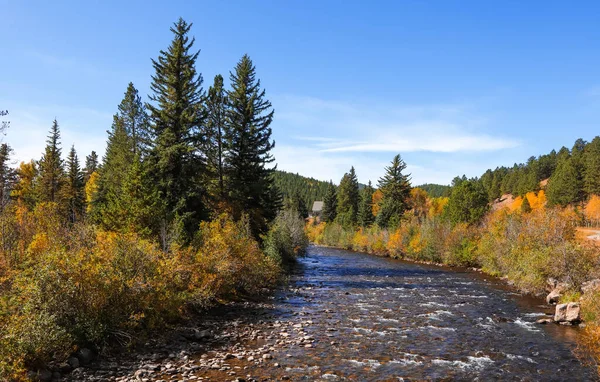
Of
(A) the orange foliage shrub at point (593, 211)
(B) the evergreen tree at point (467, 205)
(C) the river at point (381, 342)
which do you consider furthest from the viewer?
(A) the orange foliage shrub at point (593, 211)

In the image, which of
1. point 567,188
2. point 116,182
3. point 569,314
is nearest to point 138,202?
point 116,182

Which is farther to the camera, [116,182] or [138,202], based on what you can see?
[116,182]

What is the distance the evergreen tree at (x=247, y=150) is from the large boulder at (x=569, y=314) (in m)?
24.3

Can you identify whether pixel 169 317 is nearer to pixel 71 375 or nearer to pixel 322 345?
pixel 71 375

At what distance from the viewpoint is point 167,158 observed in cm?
2673

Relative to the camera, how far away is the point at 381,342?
16.4m

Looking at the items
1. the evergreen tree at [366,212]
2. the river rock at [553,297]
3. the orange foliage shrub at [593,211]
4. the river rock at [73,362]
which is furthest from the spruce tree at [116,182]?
the orange foliage shrub at [593,211]

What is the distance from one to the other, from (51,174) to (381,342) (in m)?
62.6

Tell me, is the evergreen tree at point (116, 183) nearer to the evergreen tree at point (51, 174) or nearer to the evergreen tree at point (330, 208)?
the evergreen tree at point (51, 174)

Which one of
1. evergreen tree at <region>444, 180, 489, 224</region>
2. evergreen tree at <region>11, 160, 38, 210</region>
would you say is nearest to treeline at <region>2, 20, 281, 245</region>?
evergreen tree at <region>11, 160, 38, 210</region>

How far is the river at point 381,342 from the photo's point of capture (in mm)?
12945

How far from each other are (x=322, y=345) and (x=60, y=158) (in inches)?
2594

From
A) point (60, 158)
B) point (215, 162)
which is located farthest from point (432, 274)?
point (60, 158)

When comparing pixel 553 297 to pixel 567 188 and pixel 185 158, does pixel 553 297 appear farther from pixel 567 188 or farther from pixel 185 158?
pixel 567 188
